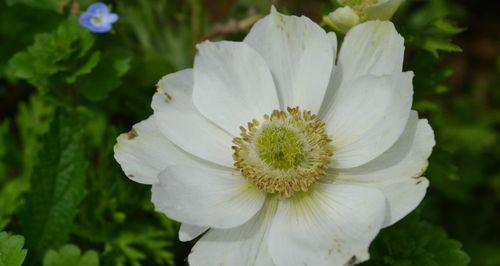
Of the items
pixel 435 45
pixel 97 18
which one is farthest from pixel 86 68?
pixel 435 45

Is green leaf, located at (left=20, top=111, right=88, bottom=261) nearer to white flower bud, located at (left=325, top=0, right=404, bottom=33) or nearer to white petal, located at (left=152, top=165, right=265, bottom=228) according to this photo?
white petal, located at (left=152, top=165, right=265, bottom=228)

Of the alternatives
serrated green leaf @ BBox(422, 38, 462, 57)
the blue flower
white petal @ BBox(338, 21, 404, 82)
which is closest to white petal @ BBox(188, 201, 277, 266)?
white petal @ BBox(338, 21, 404, 82)

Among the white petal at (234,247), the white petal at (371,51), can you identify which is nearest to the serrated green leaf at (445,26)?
the white petal at (371,51)

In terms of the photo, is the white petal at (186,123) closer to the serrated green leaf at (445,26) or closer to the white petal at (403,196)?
the white petal at (403,196)

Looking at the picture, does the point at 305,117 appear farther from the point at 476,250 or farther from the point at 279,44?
the point at 476,250

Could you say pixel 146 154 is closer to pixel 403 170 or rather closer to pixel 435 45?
pixel 403 170
